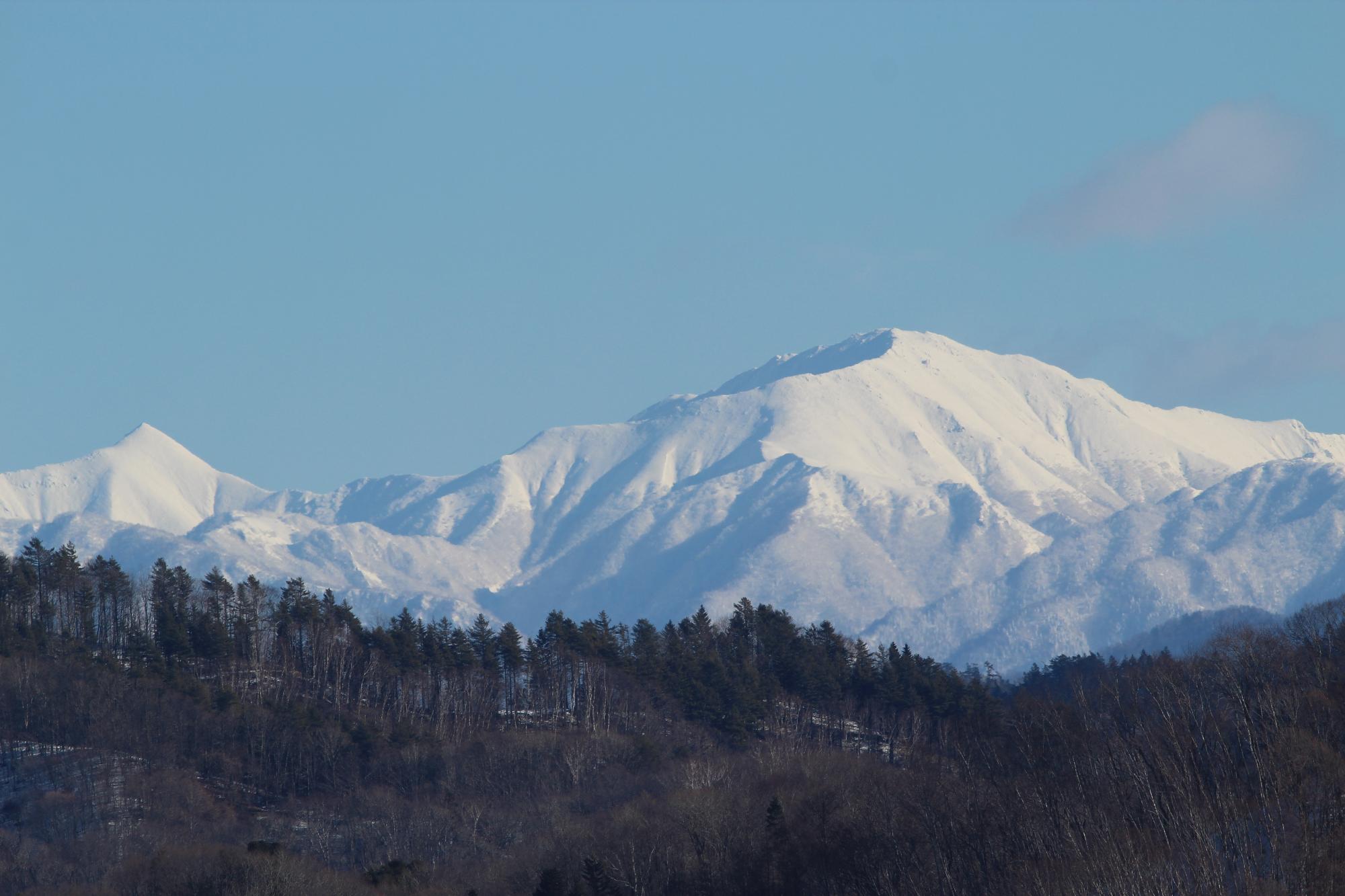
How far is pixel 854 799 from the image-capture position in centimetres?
8500

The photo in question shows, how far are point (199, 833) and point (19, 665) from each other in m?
27.6

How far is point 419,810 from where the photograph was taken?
4154 inches

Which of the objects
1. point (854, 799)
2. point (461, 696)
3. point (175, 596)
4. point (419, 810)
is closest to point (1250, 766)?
point (854, 799)

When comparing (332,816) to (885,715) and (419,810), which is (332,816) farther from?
(885,715)

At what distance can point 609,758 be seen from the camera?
11650 centimetres

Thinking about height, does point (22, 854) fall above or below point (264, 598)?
below

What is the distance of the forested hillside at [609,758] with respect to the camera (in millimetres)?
62250

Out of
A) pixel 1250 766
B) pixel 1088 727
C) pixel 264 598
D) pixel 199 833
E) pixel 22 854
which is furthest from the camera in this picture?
pixel 264 598

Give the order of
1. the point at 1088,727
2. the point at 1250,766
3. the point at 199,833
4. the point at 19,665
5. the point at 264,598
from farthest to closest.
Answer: the point at 264,598, the point at 19,665, the point at 199,833, the point at 1088,727, the point at 1250,766

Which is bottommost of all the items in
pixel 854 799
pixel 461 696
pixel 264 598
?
pixel 854 799

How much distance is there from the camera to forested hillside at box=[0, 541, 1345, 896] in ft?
204

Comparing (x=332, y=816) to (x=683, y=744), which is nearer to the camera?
(x=332, y=816)

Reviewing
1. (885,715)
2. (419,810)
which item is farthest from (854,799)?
→ (885,715)

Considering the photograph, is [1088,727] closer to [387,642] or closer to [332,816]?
[332,816]
